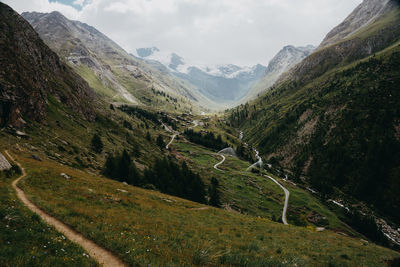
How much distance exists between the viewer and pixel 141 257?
987cm

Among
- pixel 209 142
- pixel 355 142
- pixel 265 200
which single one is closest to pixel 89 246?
pixel 265 200

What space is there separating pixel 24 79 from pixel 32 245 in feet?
232

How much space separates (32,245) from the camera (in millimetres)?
8680

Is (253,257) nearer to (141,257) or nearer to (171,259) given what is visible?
(171,259)

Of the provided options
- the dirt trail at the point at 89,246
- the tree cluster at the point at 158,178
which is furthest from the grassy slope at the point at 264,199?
the dirt trail at the point at 89,246

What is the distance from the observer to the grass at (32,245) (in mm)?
7324

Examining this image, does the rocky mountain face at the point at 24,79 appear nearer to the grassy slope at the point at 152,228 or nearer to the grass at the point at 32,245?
the grassy slope at the point at 152,228

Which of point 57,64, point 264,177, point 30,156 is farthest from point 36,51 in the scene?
point 264,177

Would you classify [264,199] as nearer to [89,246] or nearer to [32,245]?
[89,246]

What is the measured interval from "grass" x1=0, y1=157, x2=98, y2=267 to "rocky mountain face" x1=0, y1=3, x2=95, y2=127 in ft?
146

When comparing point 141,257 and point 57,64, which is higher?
point 57,64

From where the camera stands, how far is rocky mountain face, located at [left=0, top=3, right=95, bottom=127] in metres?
46.9

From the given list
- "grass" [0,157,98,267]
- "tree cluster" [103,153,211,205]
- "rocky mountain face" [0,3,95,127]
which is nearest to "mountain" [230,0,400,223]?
"tree cluster" [103,153,211,205]

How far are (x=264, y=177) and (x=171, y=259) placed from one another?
113m
